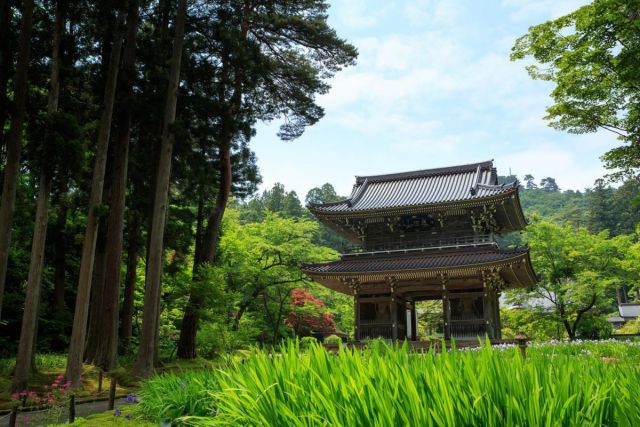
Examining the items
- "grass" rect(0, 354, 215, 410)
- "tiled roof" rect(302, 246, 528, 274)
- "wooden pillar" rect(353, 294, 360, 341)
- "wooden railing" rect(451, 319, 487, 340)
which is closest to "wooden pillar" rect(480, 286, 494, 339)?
"wooden railing" rect(451, 319, 487, 340)

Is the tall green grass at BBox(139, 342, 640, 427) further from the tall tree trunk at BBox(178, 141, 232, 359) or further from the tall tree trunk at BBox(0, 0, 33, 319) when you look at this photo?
the tall tree trunk at BBox(178, 141, 232, 359)

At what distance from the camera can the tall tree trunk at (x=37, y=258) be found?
1090cm

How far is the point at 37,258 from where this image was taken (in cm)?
1143

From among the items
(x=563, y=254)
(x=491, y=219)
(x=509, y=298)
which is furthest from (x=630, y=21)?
(x=509, y=298)

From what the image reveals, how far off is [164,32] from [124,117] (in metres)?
3.64

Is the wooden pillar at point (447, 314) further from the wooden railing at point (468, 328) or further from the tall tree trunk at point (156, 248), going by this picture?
the tall tree trunk at point (156, 248)

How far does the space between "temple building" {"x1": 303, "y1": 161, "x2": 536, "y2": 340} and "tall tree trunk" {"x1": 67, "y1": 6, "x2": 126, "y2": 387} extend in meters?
10.6

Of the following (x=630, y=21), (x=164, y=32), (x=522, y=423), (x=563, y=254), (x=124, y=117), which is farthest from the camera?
(x=563, y=254)

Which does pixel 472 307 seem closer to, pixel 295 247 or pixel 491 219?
pixel 491 219

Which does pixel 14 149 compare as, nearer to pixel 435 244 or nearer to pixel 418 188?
pixel 435 244

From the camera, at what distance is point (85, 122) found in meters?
16.1

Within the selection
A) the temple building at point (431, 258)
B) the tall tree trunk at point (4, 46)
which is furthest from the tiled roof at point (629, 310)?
the tall tree trunk at point (4, 46)

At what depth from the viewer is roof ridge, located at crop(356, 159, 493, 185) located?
25.0 m

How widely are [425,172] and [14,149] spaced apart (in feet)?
63.7
